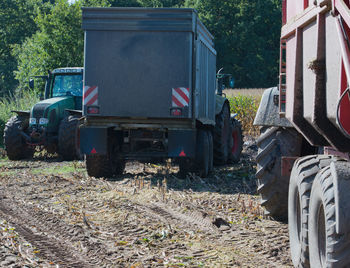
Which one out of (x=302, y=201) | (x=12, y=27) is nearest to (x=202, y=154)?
(x=302, y=201)

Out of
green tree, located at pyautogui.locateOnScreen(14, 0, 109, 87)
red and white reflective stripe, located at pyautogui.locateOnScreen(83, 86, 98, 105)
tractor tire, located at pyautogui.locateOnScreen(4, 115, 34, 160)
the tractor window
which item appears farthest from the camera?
green tree, located at pyautogui.locateOnScreen(14, 0, 109, 87)

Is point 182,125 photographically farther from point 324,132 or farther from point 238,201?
point 324,132

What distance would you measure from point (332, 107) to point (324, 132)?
15.6 inches

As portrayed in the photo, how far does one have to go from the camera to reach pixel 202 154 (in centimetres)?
1093

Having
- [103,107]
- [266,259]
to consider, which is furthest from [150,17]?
[266,259]

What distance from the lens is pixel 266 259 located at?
5.08 meters

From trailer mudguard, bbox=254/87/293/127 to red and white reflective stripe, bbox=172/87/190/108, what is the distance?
4.01 meters

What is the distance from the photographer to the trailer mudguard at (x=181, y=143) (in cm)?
1056

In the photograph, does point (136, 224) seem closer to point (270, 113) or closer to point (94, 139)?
point (270, 113)

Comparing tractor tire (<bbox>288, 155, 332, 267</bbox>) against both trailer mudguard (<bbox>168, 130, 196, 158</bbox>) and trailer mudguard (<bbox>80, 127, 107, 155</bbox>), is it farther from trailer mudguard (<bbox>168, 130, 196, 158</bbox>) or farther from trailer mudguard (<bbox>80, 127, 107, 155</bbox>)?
trailer mudguard (<bbox>80, 127, 107, 155</bbox>)

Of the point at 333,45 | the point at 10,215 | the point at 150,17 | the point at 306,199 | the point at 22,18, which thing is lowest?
the point at 10,215

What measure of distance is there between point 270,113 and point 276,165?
1.85 feet

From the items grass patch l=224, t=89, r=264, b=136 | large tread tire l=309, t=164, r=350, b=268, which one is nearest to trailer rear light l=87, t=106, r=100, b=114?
large tread tire l=309, t=164, r=350, b=268

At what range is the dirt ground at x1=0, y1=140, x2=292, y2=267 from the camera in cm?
516
